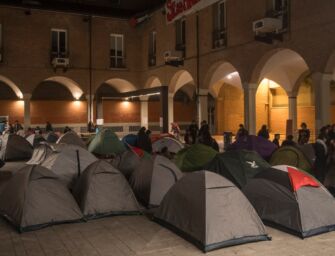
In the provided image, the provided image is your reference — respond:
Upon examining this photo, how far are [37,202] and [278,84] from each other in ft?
59.6

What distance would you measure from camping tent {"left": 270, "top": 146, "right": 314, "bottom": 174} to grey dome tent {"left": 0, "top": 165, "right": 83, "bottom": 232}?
5394 millimetres

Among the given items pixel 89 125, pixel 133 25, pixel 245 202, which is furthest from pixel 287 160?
pixel 133 25

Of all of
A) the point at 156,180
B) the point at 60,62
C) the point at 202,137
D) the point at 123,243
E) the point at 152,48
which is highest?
the point at 152,48

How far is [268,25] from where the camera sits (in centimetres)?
1608

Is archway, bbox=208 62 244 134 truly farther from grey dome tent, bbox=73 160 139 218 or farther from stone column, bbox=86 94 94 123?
grey dome tent, bbox=73 160 139 218

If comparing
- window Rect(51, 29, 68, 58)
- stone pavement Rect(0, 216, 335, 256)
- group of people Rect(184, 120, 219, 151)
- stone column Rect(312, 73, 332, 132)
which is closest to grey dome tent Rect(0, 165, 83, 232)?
stone pavement Rect(0, 216, 335, 256)

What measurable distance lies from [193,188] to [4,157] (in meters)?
12.4

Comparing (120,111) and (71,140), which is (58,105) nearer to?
(120,111)

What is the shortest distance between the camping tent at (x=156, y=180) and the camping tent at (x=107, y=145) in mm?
7473

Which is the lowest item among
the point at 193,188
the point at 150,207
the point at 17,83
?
the point at 150,207

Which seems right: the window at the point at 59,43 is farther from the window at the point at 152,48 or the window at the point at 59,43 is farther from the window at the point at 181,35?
the window at the point at 181,35

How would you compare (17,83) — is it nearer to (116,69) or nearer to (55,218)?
(116,69)

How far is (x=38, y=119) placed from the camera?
28.3 metres

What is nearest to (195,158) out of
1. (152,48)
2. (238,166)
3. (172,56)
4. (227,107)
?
(238,166)
